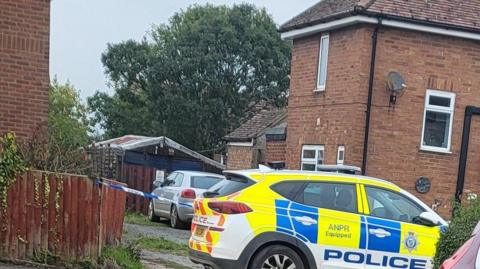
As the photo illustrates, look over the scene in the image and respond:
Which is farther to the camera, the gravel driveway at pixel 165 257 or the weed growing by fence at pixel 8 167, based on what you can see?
the gravel driveway at pixel 165 257

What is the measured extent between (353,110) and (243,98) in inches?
1058

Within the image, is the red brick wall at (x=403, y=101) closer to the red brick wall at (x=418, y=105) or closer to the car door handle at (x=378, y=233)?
the red brick wall at (x=418, y=105)

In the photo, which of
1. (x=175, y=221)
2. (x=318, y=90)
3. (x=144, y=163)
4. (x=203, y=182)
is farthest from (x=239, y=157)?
(x=318, y=90)

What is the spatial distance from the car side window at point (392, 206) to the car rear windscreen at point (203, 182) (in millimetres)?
9555

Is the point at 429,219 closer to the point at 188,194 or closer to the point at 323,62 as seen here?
the point at 323,62

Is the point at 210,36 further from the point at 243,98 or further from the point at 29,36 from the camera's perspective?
the point at 29,36

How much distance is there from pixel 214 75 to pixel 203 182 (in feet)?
75.6

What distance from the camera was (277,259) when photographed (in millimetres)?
7883

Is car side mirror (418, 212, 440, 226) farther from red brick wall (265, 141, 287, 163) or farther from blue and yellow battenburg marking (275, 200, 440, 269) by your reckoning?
red brick wall (265, 141, 287, 163)

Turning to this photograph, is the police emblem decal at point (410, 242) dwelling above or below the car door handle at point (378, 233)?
below

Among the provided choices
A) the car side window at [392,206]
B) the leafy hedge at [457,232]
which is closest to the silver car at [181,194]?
the car side window at [392,206]

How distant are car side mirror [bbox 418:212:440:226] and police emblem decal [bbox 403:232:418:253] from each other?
9.1 inches

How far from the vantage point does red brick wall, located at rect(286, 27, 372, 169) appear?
14.8m

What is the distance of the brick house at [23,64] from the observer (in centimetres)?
963
